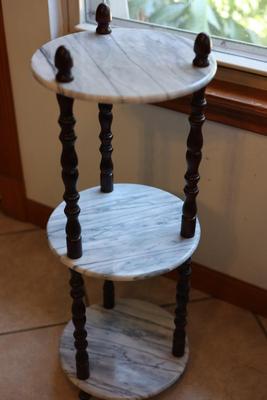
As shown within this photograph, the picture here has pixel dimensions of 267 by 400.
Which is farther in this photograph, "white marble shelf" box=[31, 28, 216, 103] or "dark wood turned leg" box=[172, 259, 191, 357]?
"dark wood turned leg" box=[172, 259, 191, 357]

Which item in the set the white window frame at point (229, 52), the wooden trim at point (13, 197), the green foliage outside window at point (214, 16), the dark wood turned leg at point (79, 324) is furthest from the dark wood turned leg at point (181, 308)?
the wooden trim at point (13, 197)

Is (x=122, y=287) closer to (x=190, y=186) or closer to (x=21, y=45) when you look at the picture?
(x=190, y=186)

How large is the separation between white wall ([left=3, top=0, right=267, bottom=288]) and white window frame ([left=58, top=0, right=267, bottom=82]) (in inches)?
3.3

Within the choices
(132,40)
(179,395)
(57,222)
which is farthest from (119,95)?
(179,395)

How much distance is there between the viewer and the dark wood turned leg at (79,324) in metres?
1.16

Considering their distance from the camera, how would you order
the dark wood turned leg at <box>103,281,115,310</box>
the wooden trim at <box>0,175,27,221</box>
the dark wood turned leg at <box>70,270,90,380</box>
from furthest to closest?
1. the wooden trim at <box>0,175,27,221</box>
2. the dark wood turned leg at <box>103,281,115,310</box>
3. the dark wood turned leg at <box>70,270,90,380</box>

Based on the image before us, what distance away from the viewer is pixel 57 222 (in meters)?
1.23

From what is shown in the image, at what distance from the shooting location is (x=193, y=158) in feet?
3.56

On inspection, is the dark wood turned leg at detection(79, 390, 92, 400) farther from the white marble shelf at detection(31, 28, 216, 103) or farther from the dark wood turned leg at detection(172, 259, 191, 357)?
the white marble shelf at detection(31, 28, 216, 103)

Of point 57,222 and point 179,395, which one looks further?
point 179,395

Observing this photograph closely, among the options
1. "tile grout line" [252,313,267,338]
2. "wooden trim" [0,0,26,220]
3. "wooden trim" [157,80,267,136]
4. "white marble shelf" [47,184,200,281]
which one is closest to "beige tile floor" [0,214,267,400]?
"tile grout line" [252,313,267,338]

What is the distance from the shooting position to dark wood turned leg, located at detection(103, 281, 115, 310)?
148 centimetres

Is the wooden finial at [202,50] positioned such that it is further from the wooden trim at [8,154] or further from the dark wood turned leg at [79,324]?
the wooden trim at [8,154]

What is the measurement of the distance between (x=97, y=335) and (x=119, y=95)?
29.7 inches
